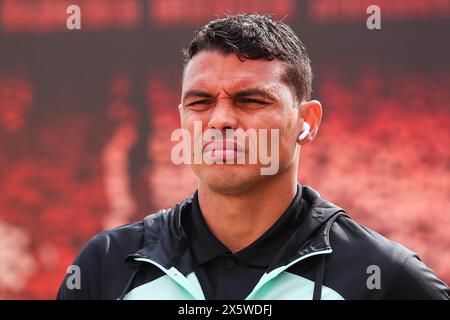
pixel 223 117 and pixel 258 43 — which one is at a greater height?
pixel 258 43

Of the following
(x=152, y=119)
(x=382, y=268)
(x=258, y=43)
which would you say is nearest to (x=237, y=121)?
(x=258, y=43)

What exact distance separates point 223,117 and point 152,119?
269 cm

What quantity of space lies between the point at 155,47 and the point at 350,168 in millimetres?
1289

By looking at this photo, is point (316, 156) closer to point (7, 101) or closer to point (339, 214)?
point (7, 101)

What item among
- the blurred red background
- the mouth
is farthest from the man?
the blurred red background

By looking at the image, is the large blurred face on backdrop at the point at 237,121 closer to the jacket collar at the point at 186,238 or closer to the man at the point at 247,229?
the man at the point at 247,229

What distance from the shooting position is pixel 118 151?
4.24 m

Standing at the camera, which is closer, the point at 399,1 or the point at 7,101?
the point at 399,1

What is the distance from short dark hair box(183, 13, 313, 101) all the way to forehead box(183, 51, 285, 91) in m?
0.02

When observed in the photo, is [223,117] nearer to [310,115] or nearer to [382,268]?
[310,115]

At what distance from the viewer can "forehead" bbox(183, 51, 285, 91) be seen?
1.69 meters

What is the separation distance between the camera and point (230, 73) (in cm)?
170

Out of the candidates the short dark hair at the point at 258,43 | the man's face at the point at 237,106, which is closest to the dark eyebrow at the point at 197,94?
the man's face at the point at 237,106

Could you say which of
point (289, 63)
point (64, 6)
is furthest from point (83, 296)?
point (64, 6)
